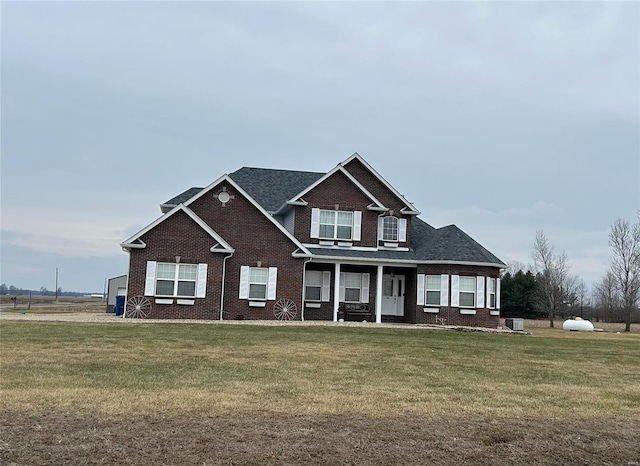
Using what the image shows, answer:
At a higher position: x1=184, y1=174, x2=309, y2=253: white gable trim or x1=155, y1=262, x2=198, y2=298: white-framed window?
x1=184, y1=174, x2=309, y2=253: white gable trim

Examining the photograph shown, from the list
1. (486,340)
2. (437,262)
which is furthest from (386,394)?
(437,262)

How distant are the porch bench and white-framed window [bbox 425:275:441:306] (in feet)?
9.36

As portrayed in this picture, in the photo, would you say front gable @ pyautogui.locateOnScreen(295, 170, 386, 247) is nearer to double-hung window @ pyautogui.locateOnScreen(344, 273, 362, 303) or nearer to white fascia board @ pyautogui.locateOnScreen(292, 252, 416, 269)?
white fascia board @ pyautogui.locateOnScreen(292, 252, 416, 269)

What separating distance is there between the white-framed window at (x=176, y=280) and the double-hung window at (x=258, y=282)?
100 inches

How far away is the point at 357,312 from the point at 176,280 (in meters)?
8.78

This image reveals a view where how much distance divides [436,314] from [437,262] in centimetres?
240

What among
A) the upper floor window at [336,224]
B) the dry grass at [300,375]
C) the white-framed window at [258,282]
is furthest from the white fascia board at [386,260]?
the dry grass at [300,375]

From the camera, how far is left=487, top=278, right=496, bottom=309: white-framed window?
28594 mm

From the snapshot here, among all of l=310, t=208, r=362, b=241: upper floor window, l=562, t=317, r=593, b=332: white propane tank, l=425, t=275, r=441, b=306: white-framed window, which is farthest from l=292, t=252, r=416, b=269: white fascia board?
l=562, t=317, r=593, b=332: white propane tank

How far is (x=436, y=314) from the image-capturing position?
28.3 m

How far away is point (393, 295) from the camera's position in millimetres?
30812

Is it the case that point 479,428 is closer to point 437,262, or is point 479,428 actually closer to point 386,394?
point 386,394

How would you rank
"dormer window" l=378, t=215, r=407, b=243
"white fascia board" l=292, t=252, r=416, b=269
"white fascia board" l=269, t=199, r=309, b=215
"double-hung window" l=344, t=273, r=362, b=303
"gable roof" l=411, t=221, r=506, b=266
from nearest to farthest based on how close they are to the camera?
1. "white fascia board" l=292, t=252, r=416, b=269
2. "gable roof" l=411, t=221, r=506, b=266
3. "white fascia board" l=269, t=199, r=309, b=215
4. "double-hung window" l=344, t=273, r=362, b=303
5. "dormer window" l=378, t=215, r=407, b=243

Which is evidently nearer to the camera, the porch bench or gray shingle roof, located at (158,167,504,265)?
gray shingle roof, located at (158,167,504,265)
